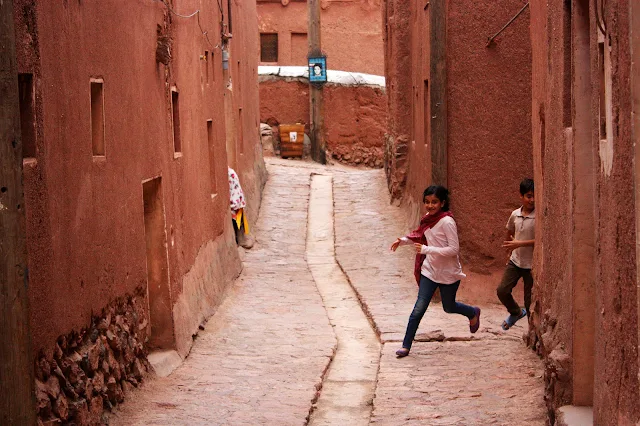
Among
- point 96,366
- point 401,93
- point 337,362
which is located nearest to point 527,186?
point 337,362

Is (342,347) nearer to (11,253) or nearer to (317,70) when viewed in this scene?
(11,253)

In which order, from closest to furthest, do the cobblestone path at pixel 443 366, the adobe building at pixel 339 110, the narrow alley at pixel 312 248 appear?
the narrow alley at pixel 312 248
the cobblestone path at pixel 443 366
the adobe building at pixel 339 110

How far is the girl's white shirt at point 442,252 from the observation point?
28.5ft

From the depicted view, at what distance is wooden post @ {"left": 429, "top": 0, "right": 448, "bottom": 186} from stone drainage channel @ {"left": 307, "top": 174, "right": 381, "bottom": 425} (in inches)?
75.2

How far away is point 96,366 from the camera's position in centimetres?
698

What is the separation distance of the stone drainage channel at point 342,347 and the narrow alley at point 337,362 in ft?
0.06

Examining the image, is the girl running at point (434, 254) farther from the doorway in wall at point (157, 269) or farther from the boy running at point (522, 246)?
the doorway in wall at point (157, 269)

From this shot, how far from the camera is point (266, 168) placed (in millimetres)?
22328

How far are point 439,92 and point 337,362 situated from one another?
376 centimetres

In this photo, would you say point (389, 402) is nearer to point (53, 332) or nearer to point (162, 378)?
point (162, 378)

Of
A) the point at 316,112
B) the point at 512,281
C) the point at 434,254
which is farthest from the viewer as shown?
the point at 316,112

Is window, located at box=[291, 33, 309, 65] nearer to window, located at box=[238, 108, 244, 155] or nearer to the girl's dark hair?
window, located at box=[238, 108, 244, 155]

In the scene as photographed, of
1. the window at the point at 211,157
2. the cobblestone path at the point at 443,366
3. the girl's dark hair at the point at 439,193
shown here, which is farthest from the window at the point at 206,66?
the girl's dark hair at the point at 439,193

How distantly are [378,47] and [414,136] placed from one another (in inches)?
675
